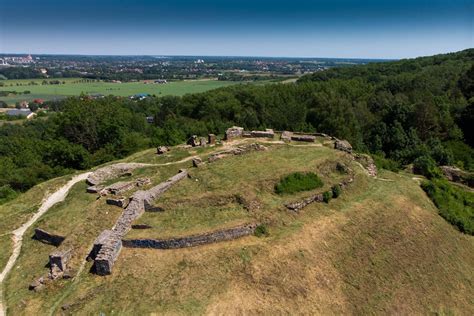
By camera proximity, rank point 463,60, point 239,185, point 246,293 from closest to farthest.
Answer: point 246,293 < point 239,185 < point 463,60

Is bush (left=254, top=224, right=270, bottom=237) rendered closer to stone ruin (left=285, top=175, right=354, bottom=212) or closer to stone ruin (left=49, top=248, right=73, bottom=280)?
stone ruin (left=285, top=175, right=354, bottom=212)

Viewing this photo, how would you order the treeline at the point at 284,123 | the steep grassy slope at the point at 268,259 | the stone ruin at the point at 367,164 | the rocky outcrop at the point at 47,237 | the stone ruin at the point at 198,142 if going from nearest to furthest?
the steep grassy slope at the point at 268,259 → the rocky outcrop at the point at 47,237 → the stone ruin at the point at 367,164 → the stone ruin at the point at 198,142 → the treeline at the point at 284,123

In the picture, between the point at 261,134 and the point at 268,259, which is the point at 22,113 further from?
the point at 268,259

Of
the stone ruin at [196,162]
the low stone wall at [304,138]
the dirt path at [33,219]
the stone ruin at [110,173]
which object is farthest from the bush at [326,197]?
the dirt path at [33,219]

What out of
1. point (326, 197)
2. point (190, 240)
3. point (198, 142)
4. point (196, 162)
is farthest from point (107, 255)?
point (198, 142)

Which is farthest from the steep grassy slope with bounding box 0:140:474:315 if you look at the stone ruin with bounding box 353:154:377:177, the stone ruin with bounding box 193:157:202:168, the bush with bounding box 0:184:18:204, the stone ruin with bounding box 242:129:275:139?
the bush with bounding box 0:184:18:204

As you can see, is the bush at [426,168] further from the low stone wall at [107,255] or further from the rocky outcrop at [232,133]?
the low stone wall at [107,255]

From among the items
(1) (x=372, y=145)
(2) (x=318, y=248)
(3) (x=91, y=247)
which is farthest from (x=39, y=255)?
(1) (x=372, y=145)

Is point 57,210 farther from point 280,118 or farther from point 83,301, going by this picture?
point 280,118
